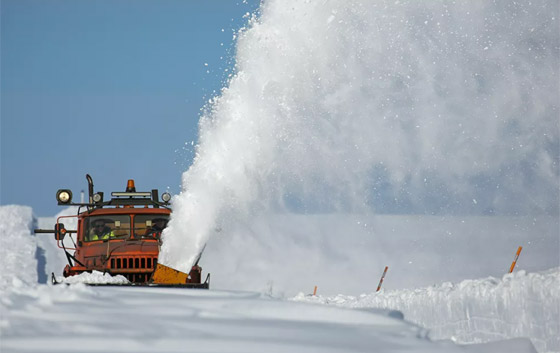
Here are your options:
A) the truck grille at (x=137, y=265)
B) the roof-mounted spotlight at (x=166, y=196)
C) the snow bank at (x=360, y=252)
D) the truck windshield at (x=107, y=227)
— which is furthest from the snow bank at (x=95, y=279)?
the snow bank at (x=360, y=252)

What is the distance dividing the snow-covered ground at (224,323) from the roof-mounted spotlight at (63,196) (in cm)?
666

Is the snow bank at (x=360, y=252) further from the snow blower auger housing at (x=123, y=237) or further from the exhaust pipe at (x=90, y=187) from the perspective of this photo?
the exhaust pipe at (x=90, y=187)

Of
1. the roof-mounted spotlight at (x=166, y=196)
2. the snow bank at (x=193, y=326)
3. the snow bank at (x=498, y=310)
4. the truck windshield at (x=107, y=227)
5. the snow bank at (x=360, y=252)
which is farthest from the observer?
the snow bank at (x=360, y=252)

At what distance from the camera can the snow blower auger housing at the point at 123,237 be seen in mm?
13125

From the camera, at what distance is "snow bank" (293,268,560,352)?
788cm

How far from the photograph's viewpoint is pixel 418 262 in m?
21.2

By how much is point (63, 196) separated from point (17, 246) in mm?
22371

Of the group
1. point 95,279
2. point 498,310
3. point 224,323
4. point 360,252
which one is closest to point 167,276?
point 95,279

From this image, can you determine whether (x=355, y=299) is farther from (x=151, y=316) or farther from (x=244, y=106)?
(x=151, y=316)

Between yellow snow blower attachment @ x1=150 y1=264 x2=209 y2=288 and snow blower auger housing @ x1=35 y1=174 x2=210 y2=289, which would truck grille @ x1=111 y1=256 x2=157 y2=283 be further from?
yellow snow blower attachment @ x1=150 y1=264 x2=209 y2=288

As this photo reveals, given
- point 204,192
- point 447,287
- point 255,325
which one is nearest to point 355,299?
point 447,287

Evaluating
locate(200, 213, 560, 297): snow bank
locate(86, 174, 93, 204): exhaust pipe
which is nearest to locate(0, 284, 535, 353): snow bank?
locate(86, 174, 93, 204): exhaust pipe

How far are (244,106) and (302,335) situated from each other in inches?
463

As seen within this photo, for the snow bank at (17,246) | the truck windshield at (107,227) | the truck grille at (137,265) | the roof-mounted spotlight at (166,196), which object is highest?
the snow bank at (17,246)
